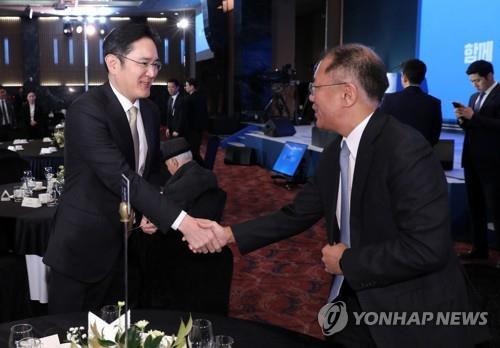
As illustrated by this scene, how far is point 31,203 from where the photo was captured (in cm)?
349

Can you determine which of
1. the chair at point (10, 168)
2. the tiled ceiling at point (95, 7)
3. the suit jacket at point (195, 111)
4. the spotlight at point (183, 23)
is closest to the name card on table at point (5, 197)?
the chair at point (10, 168)

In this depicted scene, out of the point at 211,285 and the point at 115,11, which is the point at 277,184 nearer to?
the point at 211,285

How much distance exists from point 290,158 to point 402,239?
6.70 metres

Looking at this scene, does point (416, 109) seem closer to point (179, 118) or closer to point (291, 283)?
point (291, 283)

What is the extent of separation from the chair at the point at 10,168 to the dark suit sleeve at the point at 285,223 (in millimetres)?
2979

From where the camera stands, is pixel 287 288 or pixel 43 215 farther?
pixel 287 288

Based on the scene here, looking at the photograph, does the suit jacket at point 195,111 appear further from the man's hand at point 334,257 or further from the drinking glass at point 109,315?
the drinking glass at point 109,315

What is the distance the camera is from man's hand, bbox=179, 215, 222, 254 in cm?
210

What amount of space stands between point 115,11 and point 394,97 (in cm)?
1475

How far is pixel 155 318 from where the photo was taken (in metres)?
1.61

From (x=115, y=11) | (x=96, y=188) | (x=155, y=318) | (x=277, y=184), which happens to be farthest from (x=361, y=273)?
(x=115, y=11)

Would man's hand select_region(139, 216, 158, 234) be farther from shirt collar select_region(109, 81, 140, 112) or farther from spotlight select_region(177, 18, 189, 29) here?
spotlight select_region(177, 18, 189, 29)

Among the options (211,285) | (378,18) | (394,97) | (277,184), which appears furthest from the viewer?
(378,18)

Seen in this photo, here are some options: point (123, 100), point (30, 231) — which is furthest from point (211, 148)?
point (123, 100)
